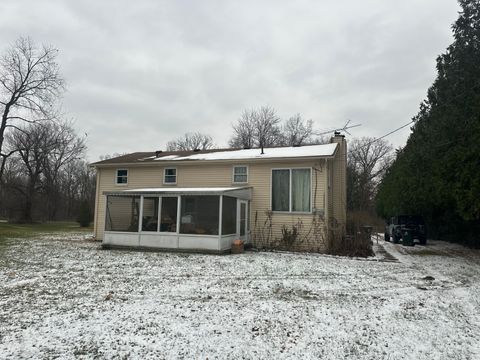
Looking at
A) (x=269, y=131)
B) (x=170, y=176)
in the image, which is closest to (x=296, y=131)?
(x=269, y=131)

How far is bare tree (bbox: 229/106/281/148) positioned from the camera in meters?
43.3

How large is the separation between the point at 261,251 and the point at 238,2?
875 centimetres

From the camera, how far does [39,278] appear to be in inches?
328

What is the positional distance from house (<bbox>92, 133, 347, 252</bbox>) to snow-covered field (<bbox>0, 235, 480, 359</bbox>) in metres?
3.03

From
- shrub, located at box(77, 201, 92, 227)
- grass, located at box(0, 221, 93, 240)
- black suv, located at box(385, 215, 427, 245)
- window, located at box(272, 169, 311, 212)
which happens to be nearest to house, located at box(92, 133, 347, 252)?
window, located at box(272, 169, 311, 212)

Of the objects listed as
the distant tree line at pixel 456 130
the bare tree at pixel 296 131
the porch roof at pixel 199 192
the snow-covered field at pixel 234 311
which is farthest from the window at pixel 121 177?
the bare tree at pixel 296 131

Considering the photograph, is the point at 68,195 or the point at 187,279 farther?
the point at 68,195

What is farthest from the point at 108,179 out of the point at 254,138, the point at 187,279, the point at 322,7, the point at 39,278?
the point at 254,138

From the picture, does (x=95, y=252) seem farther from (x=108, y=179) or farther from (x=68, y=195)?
(x=68, y=195)

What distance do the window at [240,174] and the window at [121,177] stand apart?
5.61 metres

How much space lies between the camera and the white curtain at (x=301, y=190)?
1459cm

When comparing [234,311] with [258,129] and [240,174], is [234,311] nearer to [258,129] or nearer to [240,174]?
[240,174]

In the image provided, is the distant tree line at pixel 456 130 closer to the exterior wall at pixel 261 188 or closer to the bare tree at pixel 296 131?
the exterior wall at pixel 261 188

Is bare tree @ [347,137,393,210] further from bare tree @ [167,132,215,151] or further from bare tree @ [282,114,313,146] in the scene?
bare tree @ [167,132,215,151]
